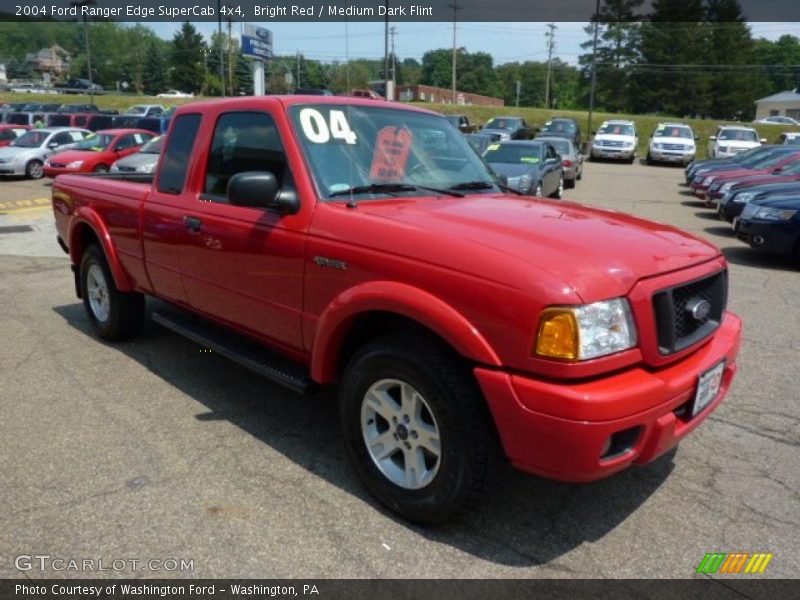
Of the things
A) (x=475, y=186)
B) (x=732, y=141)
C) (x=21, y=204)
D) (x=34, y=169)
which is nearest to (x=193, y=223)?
(x=475, y=186)

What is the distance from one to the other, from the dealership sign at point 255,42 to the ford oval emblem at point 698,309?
23134mm

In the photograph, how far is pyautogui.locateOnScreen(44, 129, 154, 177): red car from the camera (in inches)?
688

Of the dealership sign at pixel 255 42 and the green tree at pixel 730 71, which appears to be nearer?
the dealership sign at pixel 255 42

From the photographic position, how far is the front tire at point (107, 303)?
5336 millimetres

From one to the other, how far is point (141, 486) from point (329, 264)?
4.91ft

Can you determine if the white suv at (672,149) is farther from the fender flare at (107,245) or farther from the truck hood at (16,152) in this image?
the fender flare at (107,245)

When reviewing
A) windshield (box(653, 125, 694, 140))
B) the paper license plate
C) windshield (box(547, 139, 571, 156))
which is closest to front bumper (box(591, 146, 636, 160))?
windshield (box(653, 125, 694, 140))

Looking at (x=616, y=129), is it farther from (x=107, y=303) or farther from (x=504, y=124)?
(x=107, y=303)

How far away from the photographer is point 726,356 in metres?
3.03

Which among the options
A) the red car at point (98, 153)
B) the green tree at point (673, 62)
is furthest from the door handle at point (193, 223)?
the green tree at point (673, 62)

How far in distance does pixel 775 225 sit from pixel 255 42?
2144 centimetres

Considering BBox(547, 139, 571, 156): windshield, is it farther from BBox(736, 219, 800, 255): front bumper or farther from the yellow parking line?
the yellow parking line

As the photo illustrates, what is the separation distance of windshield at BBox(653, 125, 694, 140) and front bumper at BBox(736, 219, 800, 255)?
72.9ft

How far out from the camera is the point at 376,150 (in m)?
3.66
